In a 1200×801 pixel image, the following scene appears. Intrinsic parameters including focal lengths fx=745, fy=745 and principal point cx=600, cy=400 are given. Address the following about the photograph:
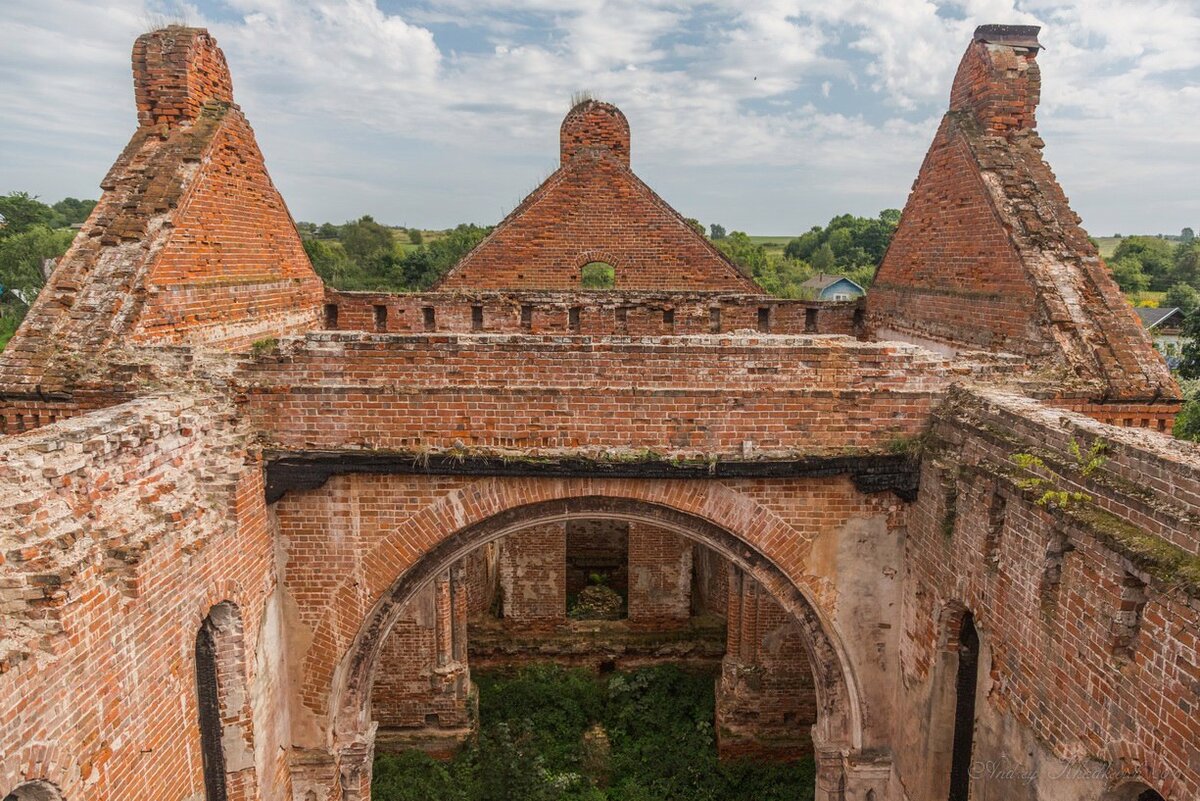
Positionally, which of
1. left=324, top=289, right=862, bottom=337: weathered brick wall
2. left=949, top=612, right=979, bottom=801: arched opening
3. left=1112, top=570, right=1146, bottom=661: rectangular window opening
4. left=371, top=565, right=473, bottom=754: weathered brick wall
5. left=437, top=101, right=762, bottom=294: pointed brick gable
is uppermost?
left=437, top=101, right=762, bottom=294: pointed brick gable

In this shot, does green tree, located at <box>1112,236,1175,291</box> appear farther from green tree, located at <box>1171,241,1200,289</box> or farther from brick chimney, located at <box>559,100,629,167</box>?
brick chimney, located at <box>559,100,629,167</box>

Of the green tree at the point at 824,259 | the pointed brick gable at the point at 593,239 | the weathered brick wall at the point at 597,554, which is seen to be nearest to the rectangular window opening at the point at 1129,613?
the pointed brick gable at the point at 593,239

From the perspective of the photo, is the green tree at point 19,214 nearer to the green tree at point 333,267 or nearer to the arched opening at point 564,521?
the green tree at point 333,267

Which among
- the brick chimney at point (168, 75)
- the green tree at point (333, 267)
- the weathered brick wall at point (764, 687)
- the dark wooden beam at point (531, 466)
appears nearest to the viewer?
the dark wooden beam at point (531, 466)

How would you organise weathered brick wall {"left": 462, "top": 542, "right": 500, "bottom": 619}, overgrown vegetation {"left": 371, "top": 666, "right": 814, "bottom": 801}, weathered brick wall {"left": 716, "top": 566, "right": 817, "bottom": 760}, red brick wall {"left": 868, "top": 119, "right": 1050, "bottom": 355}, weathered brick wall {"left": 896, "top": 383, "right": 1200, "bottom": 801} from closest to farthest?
weathered brick wall {"left": 896, "top": 383, "right": 1200, "bottom": 801} → red brick wall {"left": 868, "top": 119, "right": 1050, "bottom": 355} → overgrown vegetation {"left": 371, "top": 666, "right": 814, "bottom": 801} → weathered brick wall {"left": 716, "top": 566, "right": 817, "bottom": 760} → weathered brick wall {"left": 462, "top": 542, "right": 500, "bottom": 619}

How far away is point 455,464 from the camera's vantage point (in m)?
6.61

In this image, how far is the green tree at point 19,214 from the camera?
5385 cm

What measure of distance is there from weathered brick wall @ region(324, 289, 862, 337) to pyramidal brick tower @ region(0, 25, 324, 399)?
2.36 meters

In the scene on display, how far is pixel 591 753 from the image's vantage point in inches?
412

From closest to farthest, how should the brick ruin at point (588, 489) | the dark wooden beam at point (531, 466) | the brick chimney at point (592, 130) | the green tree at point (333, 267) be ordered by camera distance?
the brick ruin at point (588, 489)
the dark wooden beam at point (531, 466)
the brick chimney at point (592, 130)
the green tree at point (333, 267)

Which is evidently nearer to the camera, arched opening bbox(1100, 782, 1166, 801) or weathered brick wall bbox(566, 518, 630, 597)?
arched opening bbox(1100, 782, 1166, 801)

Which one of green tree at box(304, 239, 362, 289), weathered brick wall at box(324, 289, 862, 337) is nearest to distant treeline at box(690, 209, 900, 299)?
green tree at box(304, 239, 362, 289)

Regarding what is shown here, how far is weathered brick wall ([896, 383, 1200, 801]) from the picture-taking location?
3973mm

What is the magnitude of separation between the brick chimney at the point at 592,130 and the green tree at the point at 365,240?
50853 millimetres
